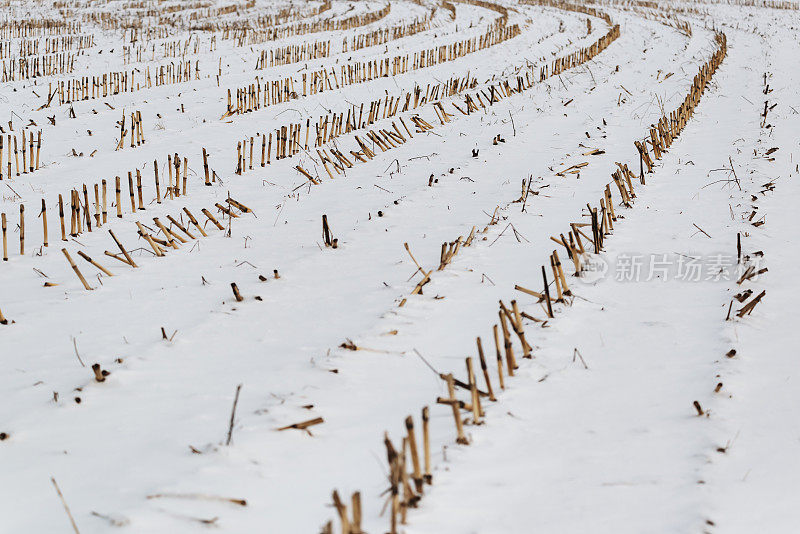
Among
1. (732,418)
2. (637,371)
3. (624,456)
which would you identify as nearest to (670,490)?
(624,456)

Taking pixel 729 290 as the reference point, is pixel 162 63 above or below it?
above

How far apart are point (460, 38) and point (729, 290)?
43.1 feet

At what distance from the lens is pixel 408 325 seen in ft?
11.2

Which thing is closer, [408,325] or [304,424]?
[304,424]

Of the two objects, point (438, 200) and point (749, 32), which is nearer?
point (438, 200)

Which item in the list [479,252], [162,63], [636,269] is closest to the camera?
[636,269]

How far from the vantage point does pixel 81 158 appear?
6.75 meters

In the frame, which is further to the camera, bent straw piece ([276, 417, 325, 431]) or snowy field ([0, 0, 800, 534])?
bent straw piece ([276, 417, 325, 431])

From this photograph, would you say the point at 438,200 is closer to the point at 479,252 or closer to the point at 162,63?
the point at 479,252

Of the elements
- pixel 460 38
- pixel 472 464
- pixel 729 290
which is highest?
pixel 460 38

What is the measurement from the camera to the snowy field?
2266 mm

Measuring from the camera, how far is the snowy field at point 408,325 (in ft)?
7.43

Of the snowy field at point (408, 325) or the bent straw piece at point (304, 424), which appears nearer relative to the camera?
the snowy field at point (408, 325)

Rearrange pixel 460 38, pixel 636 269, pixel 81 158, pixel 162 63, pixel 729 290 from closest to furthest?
pixel 729 290
pixel 636 269
pixel 81 158
pixel 162 63
pixel 460 38
